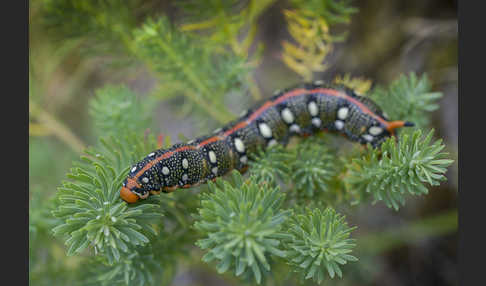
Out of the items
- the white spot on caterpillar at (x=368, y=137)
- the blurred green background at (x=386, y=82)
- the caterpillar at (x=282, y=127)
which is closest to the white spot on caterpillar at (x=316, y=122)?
the caterpillar at (x=282, y=127)

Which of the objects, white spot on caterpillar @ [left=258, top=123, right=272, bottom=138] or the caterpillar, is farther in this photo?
white spot on caterpillar @ [left=258, top=123, right=272, bottom=138]

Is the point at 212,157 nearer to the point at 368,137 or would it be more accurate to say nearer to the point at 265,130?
the point at 265,130

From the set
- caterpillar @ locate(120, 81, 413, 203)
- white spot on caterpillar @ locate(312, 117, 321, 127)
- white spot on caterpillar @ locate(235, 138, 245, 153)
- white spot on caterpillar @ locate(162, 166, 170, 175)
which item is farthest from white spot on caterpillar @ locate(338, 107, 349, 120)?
white spot on caterpillar @ locate(162, 166, 170, 175)

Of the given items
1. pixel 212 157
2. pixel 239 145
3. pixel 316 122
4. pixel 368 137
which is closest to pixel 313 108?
pixel 316 122

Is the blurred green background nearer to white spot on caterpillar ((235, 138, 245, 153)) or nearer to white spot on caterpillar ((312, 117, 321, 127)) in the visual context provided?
white spot on caterpillar ((235, 138, 245, 153))

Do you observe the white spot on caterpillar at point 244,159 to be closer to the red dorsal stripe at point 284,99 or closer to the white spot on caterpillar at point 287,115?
the red dorsal stripe at point 284,99
